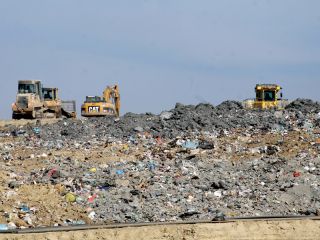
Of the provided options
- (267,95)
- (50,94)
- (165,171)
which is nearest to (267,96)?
(267,95)

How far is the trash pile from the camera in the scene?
403 inches

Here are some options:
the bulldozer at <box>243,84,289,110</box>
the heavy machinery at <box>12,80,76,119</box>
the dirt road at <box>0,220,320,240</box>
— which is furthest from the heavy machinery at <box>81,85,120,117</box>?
the dirt road at <box>0,220,320,240</box>

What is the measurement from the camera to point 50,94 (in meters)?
32.2

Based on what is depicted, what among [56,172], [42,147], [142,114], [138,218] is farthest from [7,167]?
[142,114]

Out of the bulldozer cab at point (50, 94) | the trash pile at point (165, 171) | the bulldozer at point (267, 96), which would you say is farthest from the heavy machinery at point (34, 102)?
the bulldozer at point (267, 96)

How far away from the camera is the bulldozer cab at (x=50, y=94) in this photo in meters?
32.0

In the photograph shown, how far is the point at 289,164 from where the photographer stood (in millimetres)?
13227

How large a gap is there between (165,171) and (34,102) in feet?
57.7

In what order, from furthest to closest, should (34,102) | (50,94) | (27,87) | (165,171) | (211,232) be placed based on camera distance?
1. (50,94)
2. (27,87)
3. (34,102)
4. (165,171)
5. (211,232)

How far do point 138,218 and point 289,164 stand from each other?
4756 millimetres

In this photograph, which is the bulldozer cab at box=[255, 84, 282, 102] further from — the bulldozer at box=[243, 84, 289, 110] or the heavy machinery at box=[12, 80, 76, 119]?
the heavy machinery at box=[12, 80, 76, 119]

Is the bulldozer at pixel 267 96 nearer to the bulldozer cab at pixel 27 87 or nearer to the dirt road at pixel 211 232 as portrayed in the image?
the bulldozer cab at pixel 27 87

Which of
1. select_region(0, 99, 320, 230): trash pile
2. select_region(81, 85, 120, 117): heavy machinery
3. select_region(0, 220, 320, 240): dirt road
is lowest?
select_region(0, 220, 320, 240): dirt road

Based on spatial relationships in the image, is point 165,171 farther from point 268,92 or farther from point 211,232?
point 268,92
